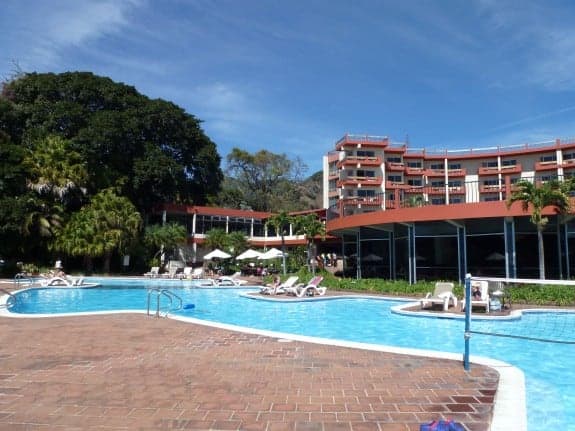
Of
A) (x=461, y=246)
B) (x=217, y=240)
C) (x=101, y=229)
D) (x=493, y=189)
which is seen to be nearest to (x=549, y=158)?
(x=493, y=189)

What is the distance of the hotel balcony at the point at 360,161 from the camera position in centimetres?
5125

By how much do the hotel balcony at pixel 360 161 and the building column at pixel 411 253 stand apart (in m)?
28.6

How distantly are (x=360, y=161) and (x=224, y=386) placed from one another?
155 ft

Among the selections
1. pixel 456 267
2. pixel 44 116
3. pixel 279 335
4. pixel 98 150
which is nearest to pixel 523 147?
pixel 456 267

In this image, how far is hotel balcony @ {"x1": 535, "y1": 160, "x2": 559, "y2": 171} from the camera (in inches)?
1907

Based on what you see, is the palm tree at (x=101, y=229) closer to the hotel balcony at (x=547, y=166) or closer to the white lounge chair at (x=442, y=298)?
the white lounge chair at (x=442, y=298)

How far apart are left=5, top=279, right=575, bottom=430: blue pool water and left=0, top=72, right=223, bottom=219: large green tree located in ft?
53.9

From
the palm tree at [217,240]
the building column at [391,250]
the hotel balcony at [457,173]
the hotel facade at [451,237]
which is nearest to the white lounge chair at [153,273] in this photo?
the palm tree at [217,240]

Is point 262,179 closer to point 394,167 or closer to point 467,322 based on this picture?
point 394,167

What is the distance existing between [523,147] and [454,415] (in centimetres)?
5271

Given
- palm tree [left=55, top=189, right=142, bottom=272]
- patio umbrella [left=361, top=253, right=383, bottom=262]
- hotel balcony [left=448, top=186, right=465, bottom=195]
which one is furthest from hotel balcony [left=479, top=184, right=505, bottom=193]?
palm tree [left=55, top=189, right=142, bottom=272]

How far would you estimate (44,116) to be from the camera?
36.7 m

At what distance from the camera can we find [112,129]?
36594 millimetres

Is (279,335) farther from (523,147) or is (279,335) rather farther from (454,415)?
(523,147)
